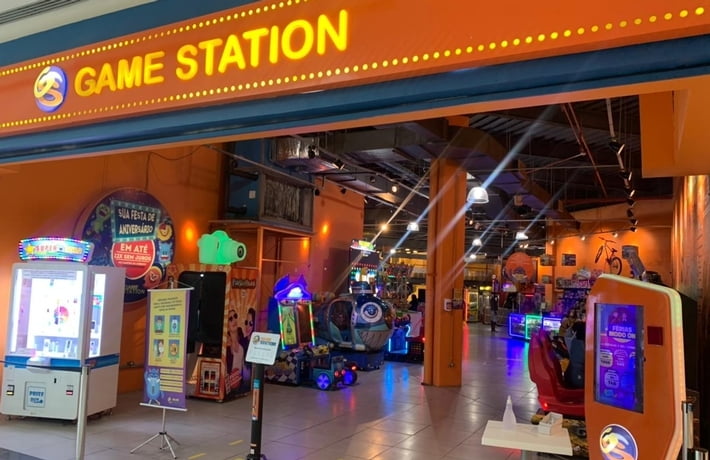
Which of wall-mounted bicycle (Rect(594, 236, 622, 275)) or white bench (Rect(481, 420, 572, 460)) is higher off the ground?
wall-mounted bicycle (Rect(594, 236, 622, 275))

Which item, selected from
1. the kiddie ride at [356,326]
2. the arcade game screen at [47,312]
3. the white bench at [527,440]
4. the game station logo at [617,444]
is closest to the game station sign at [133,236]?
the arcade game screen at [47,312]

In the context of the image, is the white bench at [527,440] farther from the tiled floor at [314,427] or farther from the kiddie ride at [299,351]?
the kiddie ride at [299,351]

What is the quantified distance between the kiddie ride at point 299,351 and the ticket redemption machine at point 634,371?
18.9 ft

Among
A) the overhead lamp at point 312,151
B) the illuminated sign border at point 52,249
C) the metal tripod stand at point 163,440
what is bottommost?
the metal tripod stand at point 163,440

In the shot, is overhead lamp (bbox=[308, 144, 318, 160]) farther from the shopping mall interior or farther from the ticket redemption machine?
the ticket redemption machine

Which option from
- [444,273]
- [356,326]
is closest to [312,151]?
[444,273]

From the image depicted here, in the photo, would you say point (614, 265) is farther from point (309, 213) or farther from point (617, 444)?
point (617, 444)

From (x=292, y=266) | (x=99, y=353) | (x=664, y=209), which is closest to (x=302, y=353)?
(x=292, y=266)

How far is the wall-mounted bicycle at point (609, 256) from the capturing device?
16314 millimetres

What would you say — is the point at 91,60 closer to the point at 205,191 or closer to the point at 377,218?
the point at 205,191

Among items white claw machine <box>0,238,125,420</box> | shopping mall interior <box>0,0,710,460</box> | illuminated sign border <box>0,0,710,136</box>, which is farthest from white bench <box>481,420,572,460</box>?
white claw machine <box>0,238,125,420</box>

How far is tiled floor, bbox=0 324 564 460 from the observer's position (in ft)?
18.2

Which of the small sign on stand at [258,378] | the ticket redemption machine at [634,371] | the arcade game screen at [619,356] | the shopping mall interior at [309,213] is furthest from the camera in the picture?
the small sign on stand at [258,378]

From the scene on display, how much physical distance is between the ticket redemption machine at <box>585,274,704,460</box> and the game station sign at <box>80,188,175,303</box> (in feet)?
21.0
